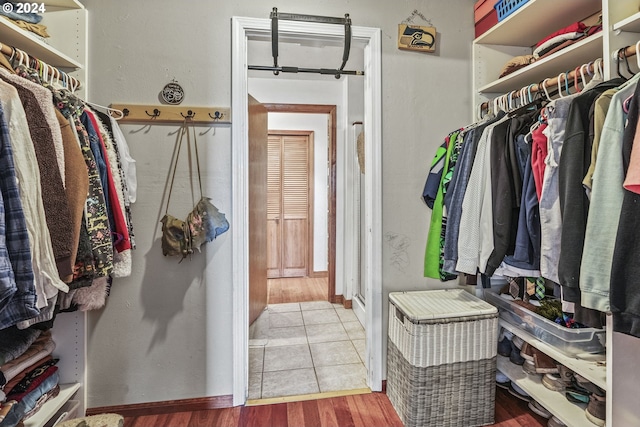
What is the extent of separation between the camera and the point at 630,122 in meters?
0.87

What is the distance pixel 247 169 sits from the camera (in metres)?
1.69

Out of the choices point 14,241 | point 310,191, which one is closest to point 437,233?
point 14,241

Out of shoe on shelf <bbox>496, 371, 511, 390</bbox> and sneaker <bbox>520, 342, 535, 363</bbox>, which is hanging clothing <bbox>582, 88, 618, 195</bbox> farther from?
shoe on shelf <bbox>496, 371, 511, 390</bbox>

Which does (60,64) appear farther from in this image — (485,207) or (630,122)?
(630,122)

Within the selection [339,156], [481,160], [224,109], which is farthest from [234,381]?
[339,156]

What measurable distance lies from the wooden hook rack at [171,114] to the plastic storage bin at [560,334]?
5.76ft

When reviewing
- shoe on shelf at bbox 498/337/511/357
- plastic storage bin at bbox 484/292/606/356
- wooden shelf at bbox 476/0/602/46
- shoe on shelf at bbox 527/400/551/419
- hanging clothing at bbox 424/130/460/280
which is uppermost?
wooden shelf at bbox 476/0/602/46

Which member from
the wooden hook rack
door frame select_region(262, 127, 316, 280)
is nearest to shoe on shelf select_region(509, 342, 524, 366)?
the wooden hook rack

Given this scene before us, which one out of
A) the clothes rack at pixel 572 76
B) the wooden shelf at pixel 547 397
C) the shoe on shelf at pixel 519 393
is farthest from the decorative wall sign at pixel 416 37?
the shoe on shelf at pixel 519 393

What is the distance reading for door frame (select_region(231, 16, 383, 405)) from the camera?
166 cm

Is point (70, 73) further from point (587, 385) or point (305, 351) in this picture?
point (587, 385)

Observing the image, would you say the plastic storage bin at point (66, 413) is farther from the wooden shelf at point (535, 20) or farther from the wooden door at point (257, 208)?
the wooden shelf at point (535, 20)

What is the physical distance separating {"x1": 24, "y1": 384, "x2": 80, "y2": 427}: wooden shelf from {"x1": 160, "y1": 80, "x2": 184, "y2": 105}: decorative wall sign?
146 cm

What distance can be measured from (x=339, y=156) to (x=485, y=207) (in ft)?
6.88
